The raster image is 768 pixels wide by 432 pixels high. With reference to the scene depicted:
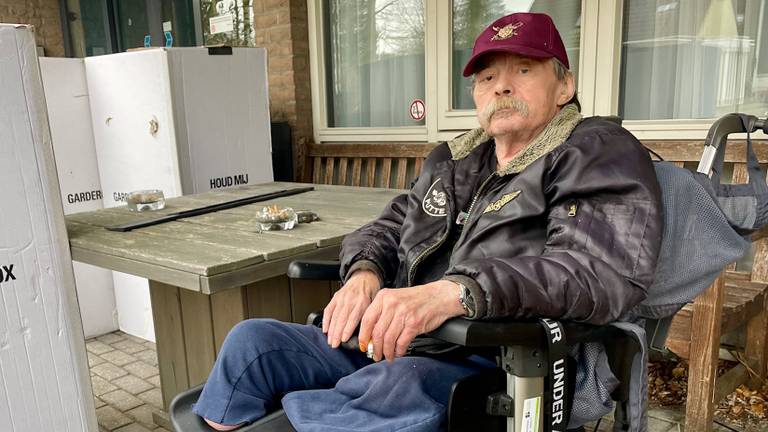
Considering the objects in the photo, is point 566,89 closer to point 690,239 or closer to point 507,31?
point 507,31

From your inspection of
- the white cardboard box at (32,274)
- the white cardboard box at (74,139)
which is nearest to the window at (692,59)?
the white cardboard box at (32,274)

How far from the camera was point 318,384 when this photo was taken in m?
1.42

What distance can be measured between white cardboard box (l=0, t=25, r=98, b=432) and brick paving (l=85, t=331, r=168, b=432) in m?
0.75

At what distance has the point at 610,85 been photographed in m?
3.10

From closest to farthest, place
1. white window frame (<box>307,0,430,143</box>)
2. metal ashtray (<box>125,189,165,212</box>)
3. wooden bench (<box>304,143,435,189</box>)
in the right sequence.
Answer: metal ashtray (<box>125,189,165,212</box>)
wooden bench (<box>304,143,435,189</box>)
white window frame (<box>307,0,430,143</box>)

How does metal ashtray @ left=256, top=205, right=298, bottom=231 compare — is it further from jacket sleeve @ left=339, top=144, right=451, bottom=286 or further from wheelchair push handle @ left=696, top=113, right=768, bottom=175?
wheelchair push handle @ left=696, top=113, right=768, bottom=175

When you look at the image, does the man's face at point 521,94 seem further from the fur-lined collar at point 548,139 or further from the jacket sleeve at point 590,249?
the jacket sleeve at point 590,249

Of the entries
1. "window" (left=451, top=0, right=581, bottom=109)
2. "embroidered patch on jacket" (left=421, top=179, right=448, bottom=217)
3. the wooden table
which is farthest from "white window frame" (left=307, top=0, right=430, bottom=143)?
"embroidered patch on jacket" (left=421, top=179, right=448, bottom=217)

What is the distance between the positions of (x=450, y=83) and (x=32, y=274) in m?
2.74

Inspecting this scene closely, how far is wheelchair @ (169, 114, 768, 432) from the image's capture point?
1050 mm

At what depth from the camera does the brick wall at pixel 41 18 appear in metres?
6.13

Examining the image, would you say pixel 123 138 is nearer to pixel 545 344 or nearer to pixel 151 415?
pixel 151 415

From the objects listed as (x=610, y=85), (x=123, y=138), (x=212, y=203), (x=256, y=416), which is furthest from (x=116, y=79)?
(x=610, y=85)

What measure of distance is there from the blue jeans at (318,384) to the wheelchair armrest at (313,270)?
13cm
